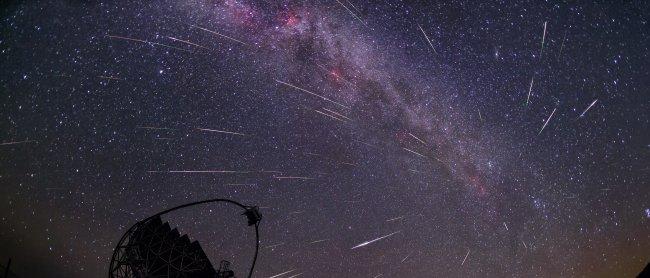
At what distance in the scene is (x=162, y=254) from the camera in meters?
14.0

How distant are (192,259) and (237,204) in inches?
116

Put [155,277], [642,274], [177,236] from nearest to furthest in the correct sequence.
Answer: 1. [642,274]
2. [155,277]
3. [177,236]

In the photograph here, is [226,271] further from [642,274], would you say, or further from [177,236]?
[642,274]

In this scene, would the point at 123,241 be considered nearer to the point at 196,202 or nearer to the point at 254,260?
the point at 196,202

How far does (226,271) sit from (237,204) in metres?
2.75

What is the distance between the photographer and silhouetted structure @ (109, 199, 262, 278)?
1362 cm

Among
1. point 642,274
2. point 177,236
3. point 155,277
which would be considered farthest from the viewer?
point 177,236

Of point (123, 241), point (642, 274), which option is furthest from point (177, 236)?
point (642, 274)

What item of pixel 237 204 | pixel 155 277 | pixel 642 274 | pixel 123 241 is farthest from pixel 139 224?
pixel 642 274

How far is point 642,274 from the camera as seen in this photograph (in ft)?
20.1

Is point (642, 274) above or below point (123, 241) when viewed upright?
above

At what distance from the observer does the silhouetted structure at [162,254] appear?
1362 centimetres

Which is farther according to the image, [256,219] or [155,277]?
[256,219]

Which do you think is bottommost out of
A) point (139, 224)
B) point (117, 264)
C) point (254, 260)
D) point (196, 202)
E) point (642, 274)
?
point (117, 264)
